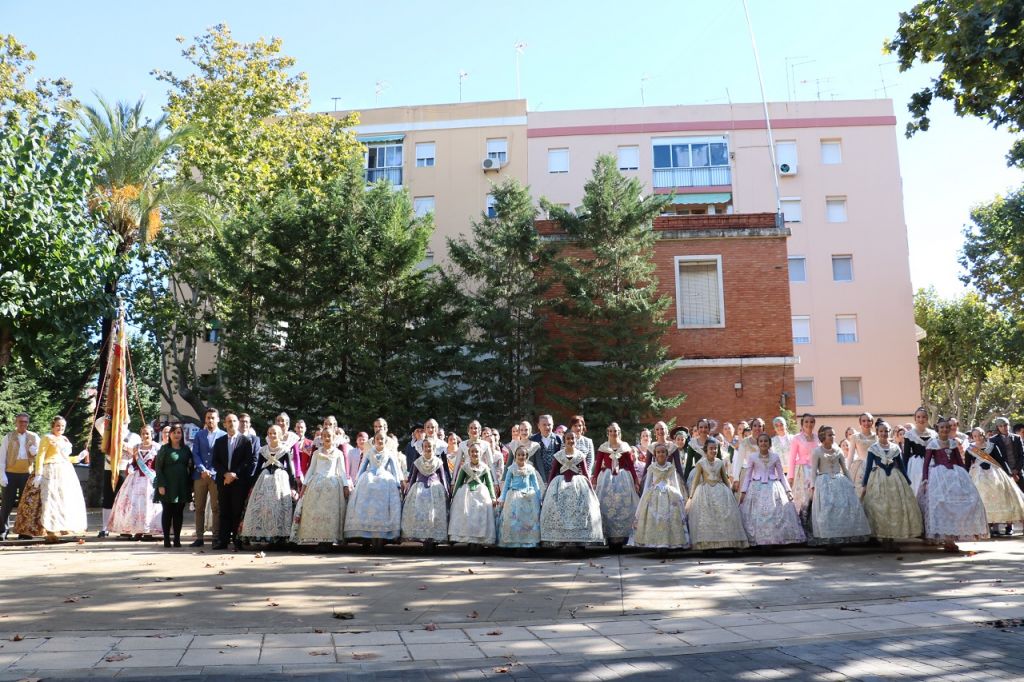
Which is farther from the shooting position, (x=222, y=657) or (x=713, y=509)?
(x=713, y=509)

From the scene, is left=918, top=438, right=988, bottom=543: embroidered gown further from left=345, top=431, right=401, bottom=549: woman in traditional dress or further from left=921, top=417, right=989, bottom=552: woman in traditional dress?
left=345, top=431, right=401, bottom=549: woman in traditional dress

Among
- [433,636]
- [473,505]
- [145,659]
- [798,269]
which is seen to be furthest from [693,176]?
[145,659]

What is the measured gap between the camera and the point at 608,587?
29.8 ft

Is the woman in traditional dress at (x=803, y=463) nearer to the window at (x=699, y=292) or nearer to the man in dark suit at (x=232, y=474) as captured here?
the man in dark suit at (x=232, y=474)

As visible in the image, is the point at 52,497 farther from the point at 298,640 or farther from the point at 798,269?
the point at 798,269

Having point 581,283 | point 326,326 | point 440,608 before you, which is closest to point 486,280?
point 581,283

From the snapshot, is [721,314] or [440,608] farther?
[721,314]

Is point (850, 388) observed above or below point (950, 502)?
above

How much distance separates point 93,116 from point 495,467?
1363 centimetres

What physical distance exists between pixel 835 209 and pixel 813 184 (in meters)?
1.57

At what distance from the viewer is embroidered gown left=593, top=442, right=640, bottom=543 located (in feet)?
41.3

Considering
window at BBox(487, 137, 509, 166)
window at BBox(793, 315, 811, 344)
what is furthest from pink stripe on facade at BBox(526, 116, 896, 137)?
window at BBox(793, 315, 811, 344)

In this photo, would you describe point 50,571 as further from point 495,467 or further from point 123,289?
Result: point 123,289

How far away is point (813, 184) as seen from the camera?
39375 mm
